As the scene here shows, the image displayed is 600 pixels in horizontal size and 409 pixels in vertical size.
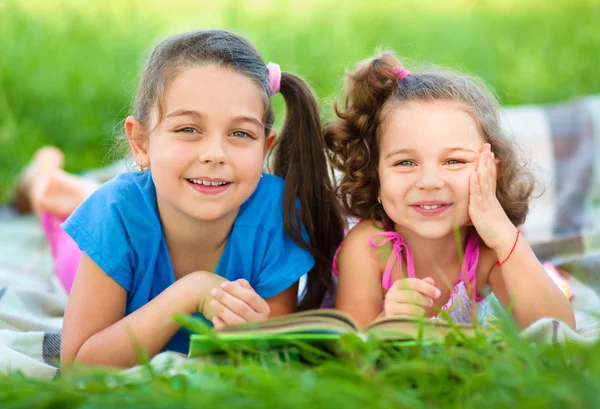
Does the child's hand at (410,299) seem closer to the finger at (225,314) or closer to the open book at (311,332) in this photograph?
the open book at (311,332)

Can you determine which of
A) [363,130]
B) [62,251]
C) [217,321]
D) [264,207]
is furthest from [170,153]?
[62,251]

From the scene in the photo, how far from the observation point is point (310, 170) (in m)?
2.18

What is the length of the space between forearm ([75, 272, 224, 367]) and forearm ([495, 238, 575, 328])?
2.46 feet

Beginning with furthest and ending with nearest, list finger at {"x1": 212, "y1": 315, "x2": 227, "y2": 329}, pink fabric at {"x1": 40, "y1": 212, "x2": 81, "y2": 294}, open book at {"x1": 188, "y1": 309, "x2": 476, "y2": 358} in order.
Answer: pink fabric at {"x1": 40, "y1": 212, "x2": 81, "y2": 294}, finger at {"x1": 212, "y1": 315, "x2": 227, "y2": 329}, open book at {"x1": 188, "y1": 309, "x2": 476, "y2": 358}

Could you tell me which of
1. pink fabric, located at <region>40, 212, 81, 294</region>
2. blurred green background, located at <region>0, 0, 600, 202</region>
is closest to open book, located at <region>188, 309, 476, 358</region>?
pink fabric, located at <region>40, 212, 81, 294</region>

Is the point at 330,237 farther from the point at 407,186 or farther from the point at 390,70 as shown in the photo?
the point at 390,70

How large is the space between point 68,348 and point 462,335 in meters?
1.00

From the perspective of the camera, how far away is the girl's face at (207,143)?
1892mm

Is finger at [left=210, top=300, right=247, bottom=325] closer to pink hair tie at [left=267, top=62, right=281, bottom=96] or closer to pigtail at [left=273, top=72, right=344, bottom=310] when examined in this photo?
pigtail at [left=273, top=72, right=344, bottom=310]

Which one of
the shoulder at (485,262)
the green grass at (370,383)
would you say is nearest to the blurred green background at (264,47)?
the shoulder at (485,262)

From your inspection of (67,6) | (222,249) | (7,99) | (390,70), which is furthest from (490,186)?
(67,6)

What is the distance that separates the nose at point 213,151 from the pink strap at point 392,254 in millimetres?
479

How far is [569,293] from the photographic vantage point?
7.74 feet

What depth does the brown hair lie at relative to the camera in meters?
1.98
